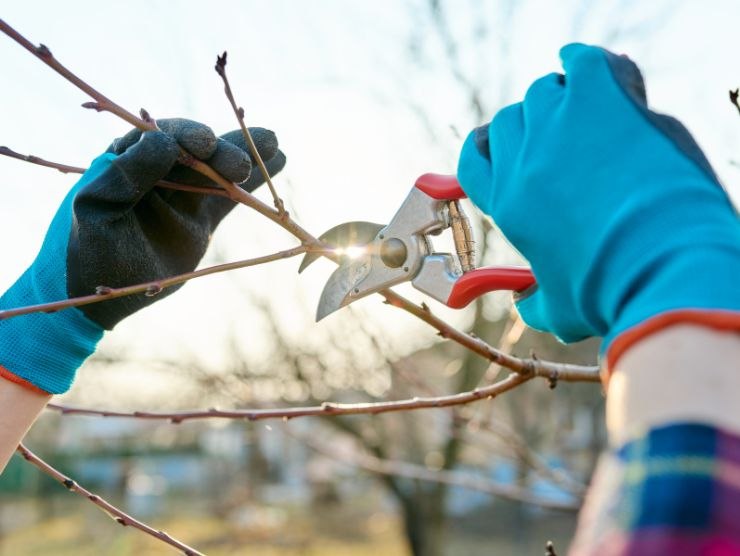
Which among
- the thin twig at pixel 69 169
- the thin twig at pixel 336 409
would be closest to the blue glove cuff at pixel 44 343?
the thin twig at pixel 336 409

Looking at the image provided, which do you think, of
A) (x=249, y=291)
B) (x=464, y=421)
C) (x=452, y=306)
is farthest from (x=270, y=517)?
(x=452, y=306)

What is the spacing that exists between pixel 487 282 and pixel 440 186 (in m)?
0.19

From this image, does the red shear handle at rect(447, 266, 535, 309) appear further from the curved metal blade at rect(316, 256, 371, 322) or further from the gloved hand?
the gloved hand

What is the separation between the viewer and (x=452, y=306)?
1398mm

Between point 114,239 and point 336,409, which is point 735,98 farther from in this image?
point 114,239

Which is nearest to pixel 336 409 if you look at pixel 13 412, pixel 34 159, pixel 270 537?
pixel 13 412

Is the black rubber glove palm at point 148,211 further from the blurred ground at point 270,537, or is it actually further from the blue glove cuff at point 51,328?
the blurred ground at point 270,537

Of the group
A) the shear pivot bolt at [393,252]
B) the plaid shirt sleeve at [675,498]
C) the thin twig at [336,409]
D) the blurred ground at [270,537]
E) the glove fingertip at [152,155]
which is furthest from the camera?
the blurred ground at [270,537]

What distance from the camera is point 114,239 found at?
1.48m

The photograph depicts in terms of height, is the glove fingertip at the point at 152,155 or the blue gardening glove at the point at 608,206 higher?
the glove fingertip at the point at 152,155

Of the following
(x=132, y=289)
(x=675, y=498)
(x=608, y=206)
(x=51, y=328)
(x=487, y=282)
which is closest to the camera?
(x=675, y=498)

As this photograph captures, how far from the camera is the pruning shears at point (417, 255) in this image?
1.41 m

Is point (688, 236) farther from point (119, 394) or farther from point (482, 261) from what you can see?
point (119, 394)

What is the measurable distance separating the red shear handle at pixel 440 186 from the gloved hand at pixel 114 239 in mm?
298
